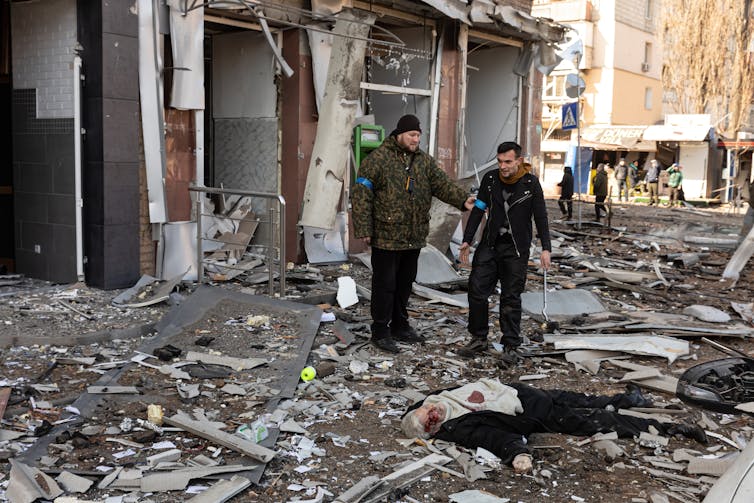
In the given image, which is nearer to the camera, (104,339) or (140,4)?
(104,339)

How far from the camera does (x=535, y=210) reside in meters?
7.57

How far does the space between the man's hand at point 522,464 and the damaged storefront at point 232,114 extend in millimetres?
4511

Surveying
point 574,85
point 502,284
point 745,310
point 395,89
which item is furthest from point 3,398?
point 574,85

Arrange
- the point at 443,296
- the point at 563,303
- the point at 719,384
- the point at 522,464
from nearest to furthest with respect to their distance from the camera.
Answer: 1. the point at 522,464
2. the point at 719,384
3. the point at 563,303
4. the point at 443,296

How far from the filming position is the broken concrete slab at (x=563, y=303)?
966cm

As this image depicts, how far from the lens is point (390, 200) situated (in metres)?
7.54

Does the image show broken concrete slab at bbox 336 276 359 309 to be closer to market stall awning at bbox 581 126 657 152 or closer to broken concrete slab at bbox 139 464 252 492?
broken concrete slab at bbox 139 464 252 492

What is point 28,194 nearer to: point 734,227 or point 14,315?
point 14,315

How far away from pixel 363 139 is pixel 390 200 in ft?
17.0

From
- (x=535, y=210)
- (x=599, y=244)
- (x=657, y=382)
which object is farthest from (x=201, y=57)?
(x=599, y=244)

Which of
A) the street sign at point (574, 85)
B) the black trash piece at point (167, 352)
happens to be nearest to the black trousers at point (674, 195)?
the street sign at point (574, 85)

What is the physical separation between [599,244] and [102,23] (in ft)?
36.4

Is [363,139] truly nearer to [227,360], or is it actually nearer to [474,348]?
[474,348]

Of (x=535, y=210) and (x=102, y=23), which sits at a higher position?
(x=102, y=23)
